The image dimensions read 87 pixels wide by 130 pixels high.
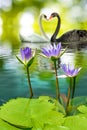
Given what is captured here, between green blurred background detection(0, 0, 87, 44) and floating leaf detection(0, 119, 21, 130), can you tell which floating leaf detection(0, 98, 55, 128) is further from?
green blurred background detection(0, 0, 87, 44)

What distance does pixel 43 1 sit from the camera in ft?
50.9

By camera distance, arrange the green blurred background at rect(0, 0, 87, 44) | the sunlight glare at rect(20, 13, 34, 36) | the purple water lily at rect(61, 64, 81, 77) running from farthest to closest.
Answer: the sunlight glare at rect(20, 13, 34, 36) → the green blurred background at rect(0, 0, 87, 44) → the purple water lily at rect(61, 64, 81, 77)

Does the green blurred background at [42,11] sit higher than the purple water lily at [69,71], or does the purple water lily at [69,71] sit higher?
the purple water lily at [69,71]

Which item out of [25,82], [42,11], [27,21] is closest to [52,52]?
[25,82]

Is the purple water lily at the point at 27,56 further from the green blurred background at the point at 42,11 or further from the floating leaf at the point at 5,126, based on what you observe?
the green blurred background at the point at 42,11

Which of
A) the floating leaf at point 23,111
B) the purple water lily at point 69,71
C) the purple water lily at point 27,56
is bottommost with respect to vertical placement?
the floating leaf at point 23,111

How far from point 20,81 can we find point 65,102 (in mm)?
2965

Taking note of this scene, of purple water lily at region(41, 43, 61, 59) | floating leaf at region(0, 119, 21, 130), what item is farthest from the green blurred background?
floating leaf at region(0, 119, 21, 130)

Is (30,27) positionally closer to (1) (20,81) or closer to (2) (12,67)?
(2) (12,67)

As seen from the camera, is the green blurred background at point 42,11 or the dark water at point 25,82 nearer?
the dark water at point 25,82

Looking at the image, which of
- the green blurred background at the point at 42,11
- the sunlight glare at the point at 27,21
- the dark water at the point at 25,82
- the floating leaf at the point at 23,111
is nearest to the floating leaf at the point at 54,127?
the floating leaf at the point at 23,111

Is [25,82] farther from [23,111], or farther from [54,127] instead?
[54,127]

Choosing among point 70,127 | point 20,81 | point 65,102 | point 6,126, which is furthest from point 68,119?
point 20,81

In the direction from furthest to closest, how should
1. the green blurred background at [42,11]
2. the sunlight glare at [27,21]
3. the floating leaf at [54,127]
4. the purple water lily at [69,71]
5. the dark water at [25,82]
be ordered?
the sunlight glare at [27,21], the green blurred background at [42,11], the dark water at [25,82], the purple water lily at [69,71], the floating leaf at [54,127]
